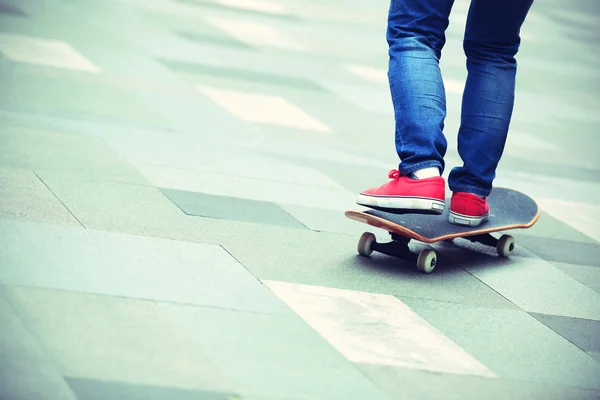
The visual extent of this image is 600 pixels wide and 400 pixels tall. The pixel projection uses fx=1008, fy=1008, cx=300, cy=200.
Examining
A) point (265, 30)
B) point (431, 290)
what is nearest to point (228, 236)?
point (431, 290)

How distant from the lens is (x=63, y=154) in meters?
4.57

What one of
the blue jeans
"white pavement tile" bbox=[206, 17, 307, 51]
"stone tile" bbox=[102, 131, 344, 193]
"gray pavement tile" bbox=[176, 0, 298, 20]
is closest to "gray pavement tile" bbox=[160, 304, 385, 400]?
the blue jeans

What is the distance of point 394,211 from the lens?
12.0 ft

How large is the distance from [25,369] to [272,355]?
0.66 meters

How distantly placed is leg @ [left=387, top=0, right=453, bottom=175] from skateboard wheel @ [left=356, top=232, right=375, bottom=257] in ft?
0.95

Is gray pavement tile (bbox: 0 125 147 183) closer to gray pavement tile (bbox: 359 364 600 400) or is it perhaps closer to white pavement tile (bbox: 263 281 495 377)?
white pavement tile (bbox: 263 281 495 377)

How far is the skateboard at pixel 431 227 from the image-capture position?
368 centimetres

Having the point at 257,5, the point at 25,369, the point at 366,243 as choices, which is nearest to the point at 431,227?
the point at 366,243

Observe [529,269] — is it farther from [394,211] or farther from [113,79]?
[113,79]

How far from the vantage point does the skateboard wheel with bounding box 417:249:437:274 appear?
3.70 m

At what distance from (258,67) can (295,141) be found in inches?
87.8

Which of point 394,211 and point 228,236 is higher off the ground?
point 394,211

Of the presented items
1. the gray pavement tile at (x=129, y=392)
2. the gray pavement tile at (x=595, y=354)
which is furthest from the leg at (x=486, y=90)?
the gray pavement tile at (x=129, y=392)

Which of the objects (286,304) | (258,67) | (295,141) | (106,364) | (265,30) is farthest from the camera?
(265,30)
